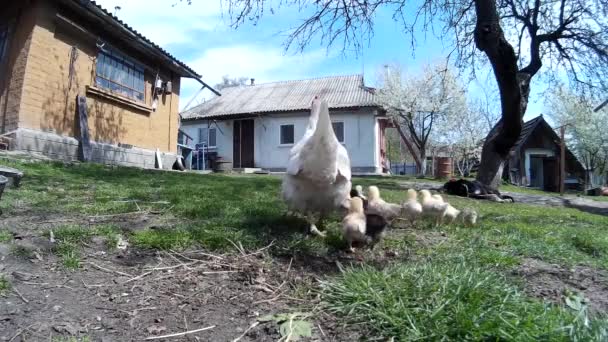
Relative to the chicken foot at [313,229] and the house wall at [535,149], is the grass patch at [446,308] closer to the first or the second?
the chicken foot at [313,229]

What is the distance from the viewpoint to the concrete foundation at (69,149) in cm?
915

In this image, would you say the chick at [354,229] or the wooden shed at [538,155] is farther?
the wooden shed at [538,155]

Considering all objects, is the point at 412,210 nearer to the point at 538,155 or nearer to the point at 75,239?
the point at 75,239

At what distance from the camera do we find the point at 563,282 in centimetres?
278

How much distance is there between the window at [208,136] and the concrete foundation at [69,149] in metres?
13.8

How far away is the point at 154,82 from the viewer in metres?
14.5

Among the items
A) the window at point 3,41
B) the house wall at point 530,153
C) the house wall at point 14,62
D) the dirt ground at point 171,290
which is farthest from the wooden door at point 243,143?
the dirt ground at point 171,290

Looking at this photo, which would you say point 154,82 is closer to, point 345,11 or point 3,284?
point 345,11

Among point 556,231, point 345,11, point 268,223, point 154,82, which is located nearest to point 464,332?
point 268,223

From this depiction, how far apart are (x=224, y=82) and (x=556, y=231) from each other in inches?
2185

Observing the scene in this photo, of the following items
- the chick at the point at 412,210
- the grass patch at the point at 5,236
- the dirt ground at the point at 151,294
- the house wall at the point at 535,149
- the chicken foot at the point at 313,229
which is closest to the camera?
the dirt ground at the point at 151,294

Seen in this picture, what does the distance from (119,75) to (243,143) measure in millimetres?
14500

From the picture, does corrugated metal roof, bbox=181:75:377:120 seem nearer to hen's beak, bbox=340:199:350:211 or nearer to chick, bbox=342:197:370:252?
hen's beak, bbox=340:199:350:211

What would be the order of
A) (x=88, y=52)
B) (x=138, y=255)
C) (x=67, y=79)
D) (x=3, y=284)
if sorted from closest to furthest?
1. (x=3, y=284)
2. (x=138, y=255)
3. (x=67, y=79)
4. (x=88, y=52)
